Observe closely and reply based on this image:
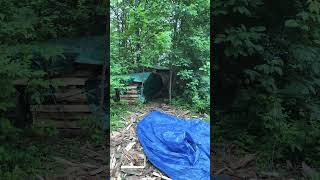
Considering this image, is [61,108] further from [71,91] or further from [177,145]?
[177,145]

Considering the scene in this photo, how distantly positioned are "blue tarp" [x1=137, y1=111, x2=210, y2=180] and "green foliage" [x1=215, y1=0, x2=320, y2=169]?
0.41 m

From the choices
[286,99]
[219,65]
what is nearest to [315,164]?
[286,99]

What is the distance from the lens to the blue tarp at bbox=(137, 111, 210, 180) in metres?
3.55

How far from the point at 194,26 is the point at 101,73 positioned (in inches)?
62.0

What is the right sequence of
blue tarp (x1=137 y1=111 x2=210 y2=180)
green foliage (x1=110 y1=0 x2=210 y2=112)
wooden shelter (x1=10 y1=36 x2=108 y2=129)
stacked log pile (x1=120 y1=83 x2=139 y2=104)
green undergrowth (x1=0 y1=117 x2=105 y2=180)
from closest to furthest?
1. green undergrowth (x1=0 y1=117 x2=105 y2=180)
2. wooden shelter (x1=10 y1=36 x2=108 y2=129)
3. blue tarp (x1=137 y1=111 x2=210 y2=180)
4. stacked log pile (x1=120 y1=83 x2=139 y2=104)
5. green foliage (x1=110 y1=0 x2=210 y2=112)

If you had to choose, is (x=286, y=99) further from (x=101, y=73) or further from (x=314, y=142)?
(x=101, y=73)

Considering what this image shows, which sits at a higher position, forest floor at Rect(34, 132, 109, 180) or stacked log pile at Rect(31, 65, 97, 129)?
stacked log pile at Rect(31, 65, 97, 129)

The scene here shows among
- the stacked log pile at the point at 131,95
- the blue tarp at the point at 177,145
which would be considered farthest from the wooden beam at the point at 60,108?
the stacked log pile at the point at 131,95

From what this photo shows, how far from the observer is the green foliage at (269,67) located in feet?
10.8

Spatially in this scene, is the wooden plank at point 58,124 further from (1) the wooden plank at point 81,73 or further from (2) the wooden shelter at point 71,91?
(1) the wooden plank at point 81,73

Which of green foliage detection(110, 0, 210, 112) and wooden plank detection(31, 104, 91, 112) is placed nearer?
wooden plank detection(31, 104, 91, 112)

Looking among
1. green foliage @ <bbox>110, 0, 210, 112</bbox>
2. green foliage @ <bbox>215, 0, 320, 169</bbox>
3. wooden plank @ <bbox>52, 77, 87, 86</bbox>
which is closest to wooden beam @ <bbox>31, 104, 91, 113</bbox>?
wooden plank @ <bbox>52, 77, 87, 86</bbox>

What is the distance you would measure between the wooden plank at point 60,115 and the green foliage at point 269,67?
132 centimetres

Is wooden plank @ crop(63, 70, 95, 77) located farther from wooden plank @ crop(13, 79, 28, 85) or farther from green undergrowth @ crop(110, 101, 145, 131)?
green undergrowth @ crop(110, 101, 145, 131)
